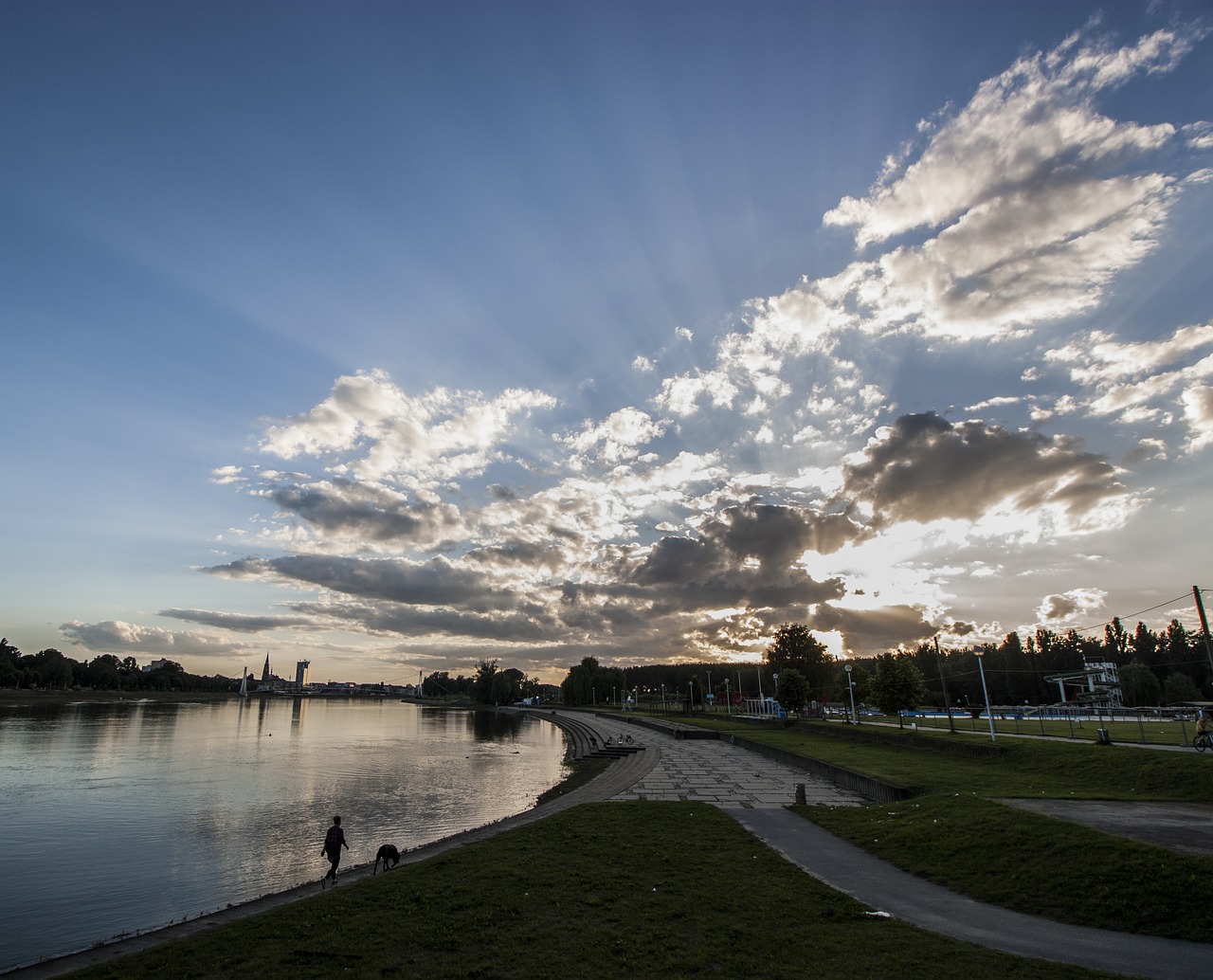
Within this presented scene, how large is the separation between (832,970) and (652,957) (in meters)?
2.51

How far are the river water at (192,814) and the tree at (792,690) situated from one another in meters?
24.6

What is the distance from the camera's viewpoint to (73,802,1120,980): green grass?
9.41 metres

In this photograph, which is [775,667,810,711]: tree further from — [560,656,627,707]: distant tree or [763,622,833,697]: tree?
[560,656,627,707]: distant tree

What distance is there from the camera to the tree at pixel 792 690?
229 ft

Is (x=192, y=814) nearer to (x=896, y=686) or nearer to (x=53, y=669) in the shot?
(x=896, y=686)

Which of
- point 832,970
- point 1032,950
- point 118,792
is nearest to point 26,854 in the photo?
point 118,792

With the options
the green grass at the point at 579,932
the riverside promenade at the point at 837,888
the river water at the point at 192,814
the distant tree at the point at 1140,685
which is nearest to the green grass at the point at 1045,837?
the riverside promenade at the point at 837,888

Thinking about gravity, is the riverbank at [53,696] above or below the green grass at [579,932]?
below

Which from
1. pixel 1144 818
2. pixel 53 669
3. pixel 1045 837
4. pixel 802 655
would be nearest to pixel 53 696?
pixel 53 669

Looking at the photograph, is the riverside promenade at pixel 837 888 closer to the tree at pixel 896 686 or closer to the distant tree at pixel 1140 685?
the tree at pixel 896 686

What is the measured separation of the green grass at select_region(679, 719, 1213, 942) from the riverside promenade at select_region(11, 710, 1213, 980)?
2.01 ft

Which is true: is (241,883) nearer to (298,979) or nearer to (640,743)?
(298,979)

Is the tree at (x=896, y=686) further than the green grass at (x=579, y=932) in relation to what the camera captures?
Yes

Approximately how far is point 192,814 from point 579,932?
26.9 meters
